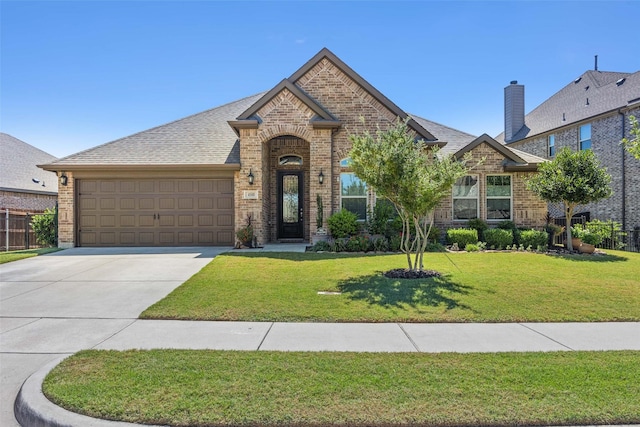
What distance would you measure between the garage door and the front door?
2.28m

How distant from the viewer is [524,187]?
48.6ft

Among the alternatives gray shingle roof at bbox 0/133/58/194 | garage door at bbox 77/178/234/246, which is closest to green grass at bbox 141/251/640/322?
garage door at bbox 77/178/234/246

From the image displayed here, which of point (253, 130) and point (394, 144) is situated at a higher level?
point (253, 130)

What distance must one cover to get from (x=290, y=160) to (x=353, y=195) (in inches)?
126

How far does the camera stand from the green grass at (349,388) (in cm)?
303

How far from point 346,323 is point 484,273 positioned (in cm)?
472

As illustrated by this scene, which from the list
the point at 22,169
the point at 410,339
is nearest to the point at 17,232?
the point at 22,169

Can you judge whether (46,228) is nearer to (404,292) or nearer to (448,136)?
(404,292)

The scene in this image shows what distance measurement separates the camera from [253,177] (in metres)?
13.6

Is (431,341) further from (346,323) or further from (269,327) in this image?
(269,327)

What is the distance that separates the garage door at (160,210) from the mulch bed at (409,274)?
726 cm

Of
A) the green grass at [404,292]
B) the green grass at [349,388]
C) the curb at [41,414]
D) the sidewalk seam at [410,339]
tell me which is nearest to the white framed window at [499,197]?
the green grass at [404,292]

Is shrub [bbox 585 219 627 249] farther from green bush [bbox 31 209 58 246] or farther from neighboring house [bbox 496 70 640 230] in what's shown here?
green bush [bbox 31 209 58 246]

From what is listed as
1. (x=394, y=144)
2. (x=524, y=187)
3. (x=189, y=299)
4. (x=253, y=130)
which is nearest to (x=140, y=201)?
(x=253, y=130)
